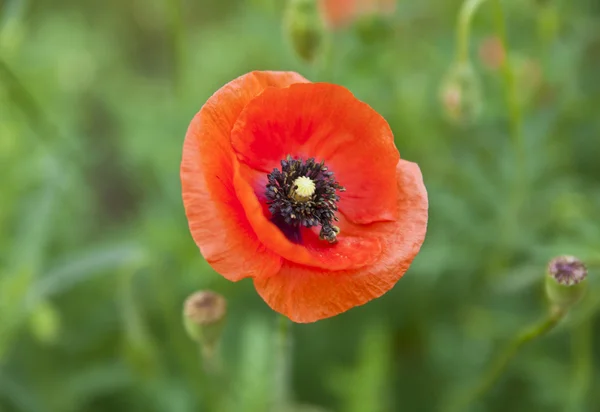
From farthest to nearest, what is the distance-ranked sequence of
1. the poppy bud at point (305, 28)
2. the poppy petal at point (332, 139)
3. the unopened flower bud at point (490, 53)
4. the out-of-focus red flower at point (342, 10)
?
the out-of-focus red flower at point (342, 10), the unopened flower bud at point (490, 53), the poppy bud at point (305, 28), the poppy petal at point (332, 139)

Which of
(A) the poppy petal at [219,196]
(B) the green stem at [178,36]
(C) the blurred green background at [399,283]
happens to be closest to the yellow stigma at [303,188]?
(A) the poppy petal at [219,196]

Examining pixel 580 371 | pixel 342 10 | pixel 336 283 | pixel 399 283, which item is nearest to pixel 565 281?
pixel 336 283

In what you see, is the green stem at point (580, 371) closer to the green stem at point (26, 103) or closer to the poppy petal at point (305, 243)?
the poppy petal at point (305, 243)

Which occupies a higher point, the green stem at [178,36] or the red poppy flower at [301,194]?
the green stem at [178,36]

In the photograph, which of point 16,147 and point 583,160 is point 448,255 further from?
point 16,147

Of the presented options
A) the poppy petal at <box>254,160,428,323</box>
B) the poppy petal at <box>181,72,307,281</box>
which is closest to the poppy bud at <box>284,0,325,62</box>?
the poppy petal at <box>181,72,307,281</box>

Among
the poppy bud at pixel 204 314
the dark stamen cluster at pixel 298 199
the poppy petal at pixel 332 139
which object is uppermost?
the poppy petal at pixel 332 139
